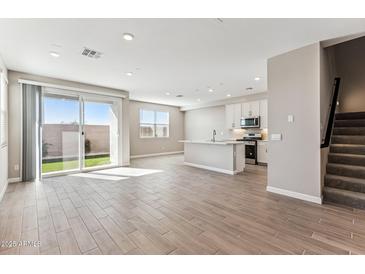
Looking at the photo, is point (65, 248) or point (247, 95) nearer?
point (65, 248)

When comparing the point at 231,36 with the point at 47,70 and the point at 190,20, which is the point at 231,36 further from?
the point at 47,70

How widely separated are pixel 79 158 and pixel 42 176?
38.1 inches

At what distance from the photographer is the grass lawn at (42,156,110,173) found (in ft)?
15.7

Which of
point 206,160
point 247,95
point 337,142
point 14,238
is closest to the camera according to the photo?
point 14,238

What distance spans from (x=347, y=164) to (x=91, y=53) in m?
5.36

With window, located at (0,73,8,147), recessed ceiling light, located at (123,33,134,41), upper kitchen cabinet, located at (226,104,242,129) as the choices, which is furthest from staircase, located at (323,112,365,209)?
window, located at (0,73,8,147)

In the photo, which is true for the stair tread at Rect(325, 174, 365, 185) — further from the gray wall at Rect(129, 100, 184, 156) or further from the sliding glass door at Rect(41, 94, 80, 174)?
the gray wall at Rect(129, 100, 184, 156)

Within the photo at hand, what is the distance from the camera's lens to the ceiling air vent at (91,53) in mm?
3145

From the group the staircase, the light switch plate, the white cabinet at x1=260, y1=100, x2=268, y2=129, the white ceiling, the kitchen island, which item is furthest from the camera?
the white cabinet at x1=260, y1=100, x2=268, y2=129

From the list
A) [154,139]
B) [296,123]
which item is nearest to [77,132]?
[154,139]

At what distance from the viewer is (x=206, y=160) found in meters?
5.68

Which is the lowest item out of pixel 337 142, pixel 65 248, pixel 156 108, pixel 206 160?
pixel 65 248

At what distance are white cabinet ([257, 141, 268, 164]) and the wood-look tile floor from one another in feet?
9.16
